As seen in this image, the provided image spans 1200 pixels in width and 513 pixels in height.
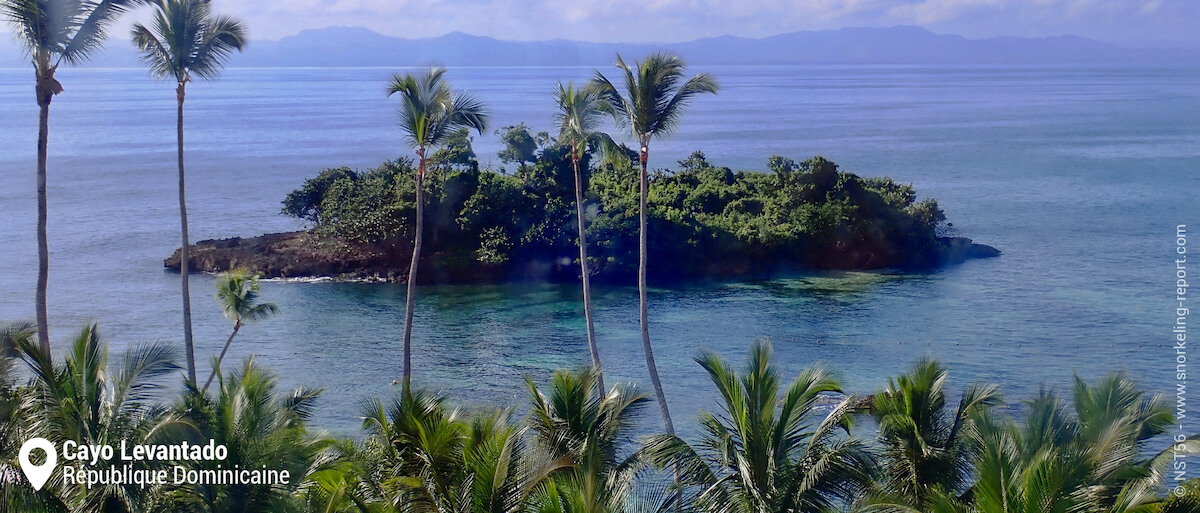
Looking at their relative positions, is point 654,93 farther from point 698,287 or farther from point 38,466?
point 698,287

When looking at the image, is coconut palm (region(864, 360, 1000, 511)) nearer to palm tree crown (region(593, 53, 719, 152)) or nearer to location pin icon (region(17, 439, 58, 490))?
palm tree crown (region(593, 53, 719, 152))

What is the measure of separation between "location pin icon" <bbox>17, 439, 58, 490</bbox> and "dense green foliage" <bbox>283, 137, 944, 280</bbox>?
92.8 ft

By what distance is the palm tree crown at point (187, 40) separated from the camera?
17.5 metres

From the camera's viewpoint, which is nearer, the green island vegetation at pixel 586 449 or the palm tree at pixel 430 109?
the green island vegetation at pixel 586 449

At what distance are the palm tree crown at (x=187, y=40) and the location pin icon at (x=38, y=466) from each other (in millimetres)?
9341

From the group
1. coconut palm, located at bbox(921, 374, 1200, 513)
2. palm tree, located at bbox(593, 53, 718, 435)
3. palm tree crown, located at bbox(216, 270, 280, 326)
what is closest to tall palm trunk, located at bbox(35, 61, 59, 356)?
palm tree crown, located at bbox(216, 270, 280, 326)

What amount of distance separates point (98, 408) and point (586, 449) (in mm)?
4662

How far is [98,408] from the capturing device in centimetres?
1004

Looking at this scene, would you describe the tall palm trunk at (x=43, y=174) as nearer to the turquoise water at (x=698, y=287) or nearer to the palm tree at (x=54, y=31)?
the palm tree at (x=54, y=31)

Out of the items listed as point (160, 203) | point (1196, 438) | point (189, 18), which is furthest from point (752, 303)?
point (160, 203)

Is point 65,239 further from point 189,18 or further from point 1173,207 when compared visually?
point 1173,207

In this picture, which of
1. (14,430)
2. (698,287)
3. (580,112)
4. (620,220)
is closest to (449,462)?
(14,430)

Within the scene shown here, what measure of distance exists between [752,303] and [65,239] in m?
33.7

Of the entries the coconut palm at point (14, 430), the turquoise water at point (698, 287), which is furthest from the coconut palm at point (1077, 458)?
the coconut palm at point (14, 430)
